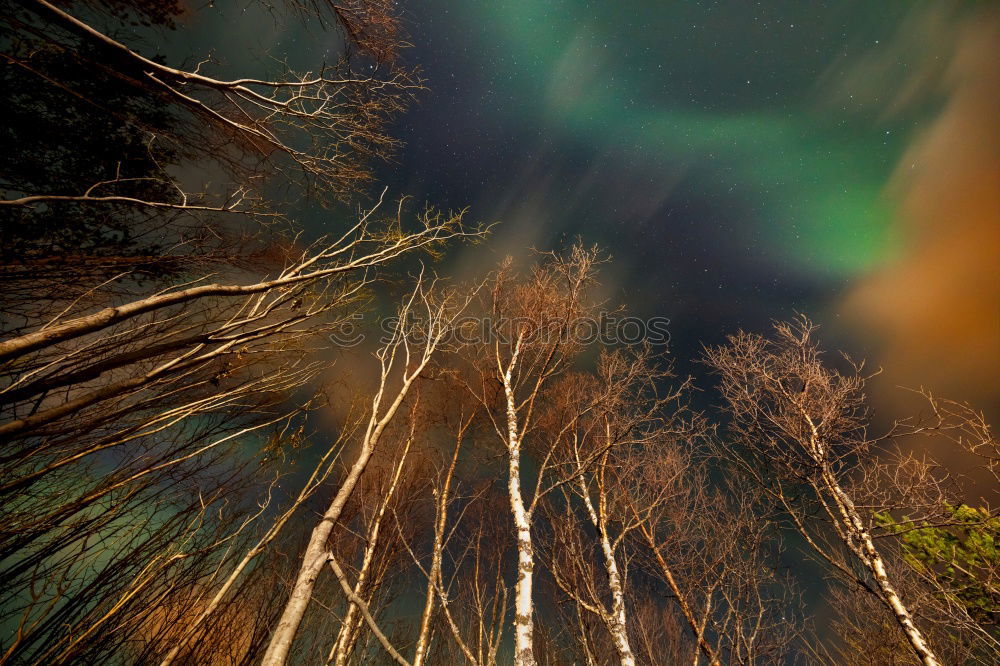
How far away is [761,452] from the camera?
691cm

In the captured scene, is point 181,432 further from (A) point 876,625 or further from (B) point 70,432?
(A) point 876,625

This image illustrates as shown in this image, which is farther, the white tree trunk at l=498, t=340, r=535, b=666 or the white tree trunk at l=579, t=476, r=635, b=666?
the white tree trunk at l=579, t=476, r=635, b=666

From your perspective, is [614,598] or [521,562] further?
[614,598]

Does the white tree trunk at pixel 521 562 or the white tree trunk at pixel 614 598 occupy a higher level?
the white tree trunk at pixel 521 562

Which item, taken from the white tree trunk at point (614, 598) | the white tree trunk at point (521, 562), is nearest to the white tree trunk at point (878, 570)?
the white tree trunk at point (614, 598)

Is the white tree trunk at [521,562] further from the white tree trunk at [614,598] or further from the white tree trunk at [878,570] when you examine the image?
the white tree trunk at [878,570]

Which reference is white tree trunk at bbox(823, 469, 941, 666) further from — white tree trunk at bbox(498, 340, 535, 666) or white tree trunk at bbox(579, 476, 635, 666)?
white tree trunk at bbox(498, 340, 535, 666)

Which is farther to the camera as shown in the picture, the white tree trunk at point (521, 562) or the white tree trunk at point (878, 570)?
the white tree trunk at point (878, 570)

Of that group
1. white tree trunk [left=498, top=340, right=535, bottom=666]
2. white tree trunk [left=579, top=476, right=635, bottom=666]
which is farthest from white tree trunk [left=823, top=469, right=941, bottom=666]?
white tree trunk [left=498, top=340, right=535, bottom=666]

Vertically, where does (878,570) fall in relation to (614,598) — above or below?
above

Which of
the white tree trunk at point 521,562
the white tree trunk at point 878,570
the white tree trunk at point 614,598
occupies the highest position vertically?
the white tree trunk at point 878,570

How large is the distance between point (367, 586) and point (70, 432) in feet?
24.0

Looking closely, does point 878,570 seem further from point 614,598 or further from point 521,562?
point 521,562

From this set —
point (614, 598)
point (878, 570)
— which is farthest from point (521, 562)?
point (878, 570)
